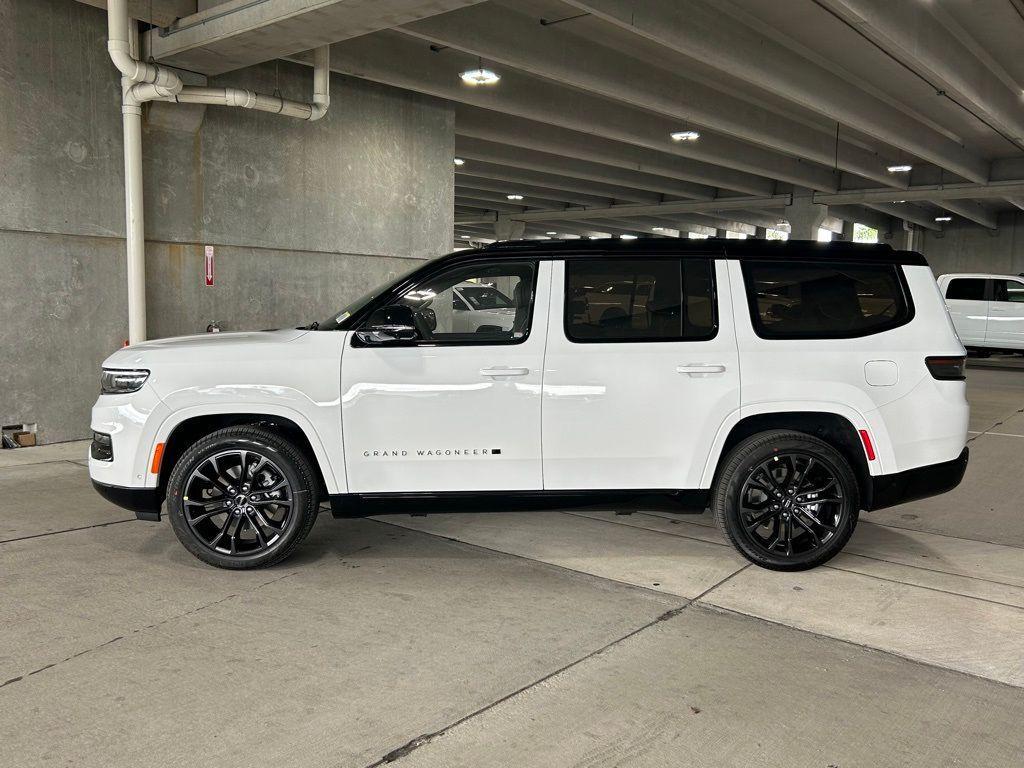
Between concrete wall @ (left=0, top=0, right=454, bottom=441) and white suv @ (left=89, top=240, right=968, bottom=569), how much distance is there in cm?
446

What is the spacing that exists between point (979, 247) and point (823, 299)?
3770 cm

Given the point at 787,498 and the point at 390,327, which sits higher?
the point at 390,327

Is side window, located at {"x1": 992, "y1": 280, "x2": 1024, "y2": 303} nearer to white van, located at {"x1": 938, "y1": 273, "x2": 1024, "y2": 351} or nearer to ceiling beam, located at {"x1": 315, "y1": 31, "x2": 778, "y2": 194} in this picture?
white van, located at {"x1": 938, "y1": 273, "x2": 1024, "y2": 351}

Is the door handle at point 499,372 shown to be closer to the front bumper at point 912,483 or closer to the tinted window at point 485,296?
the tinted window at point 485,296

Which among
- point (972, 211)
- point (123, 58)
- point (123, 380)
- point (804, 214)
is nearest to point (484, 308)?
point (123, 380)

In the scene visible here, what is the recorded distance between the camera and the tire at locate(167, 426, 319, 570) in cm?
462

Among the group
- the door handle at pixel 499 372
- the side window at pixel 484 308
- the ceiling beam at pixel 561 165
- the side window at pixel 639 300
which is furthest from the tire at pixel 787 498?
the ceiling beam at pixel 561 165

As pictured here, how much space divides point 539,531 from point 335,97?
291 inches

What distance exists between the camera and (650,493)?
4.76 meters

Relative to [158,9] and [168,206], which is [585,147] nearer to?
[168,206]

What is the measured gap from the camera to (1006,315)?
1897 centimetres

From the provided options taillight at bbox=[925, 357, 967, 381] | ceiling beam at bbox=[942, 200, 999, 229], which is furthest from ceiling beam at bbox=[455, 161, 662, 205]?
taillight at bbox=[925, 357, 967, 381]

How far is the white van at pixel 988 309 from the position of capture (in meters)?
18.9

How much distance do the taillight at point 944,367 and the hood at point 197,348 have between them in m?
3.52
